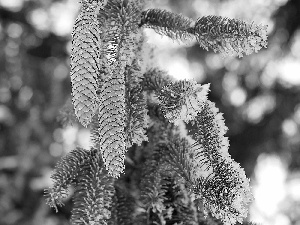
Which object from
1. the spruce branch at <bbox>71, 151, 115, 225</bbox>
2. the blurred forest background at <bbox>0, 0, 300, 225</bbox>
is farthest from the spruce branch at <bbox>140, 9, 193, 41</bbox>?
the blurred forest background at <bbox>0, 0, 300, 225</bbox>

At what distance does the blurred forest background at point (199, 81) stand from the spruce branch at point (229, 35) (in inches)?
80.7

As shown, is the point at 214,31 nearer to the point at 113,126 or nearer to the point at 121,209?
the point at 113,126

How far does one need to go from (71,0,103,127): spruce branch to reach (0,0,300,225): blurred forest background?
86.1 inches

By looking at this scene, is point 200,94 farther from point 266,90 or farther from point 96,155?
point 266,90

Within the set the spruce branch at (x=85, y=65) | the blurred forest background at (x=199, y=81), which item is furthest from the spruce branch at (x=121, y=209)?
the blurred forest background at (x=199, y=81)

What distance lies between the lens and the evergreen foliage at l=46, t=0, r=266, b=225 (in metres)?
0.66

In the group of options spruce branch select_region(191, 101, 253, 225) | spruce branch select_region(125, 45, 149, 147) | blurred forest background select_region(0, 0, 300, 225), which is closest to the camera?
spruce branch select_region(191, 101, 253, 225)

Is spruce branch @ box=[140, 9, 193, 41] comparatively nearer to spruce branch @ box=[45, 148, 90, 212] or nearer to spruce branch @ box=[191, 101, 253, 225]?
spruce branch @ box=[191, 101, 253, 225]

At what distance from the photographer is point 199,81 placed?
3217 mm

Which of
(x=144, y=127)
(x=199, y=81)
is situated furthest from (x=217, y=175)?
(x=199, y=81)

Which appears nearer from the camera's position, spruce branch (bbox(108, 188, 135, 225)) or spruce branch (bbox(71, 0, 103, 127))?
spruce branch (bbox(71, 0, 103, 127))

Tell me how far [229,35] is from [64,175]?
1.44 ft

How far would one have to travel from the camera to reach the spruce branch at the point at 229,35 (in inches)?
28.5

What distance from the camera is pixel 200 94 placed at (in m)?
0.70
